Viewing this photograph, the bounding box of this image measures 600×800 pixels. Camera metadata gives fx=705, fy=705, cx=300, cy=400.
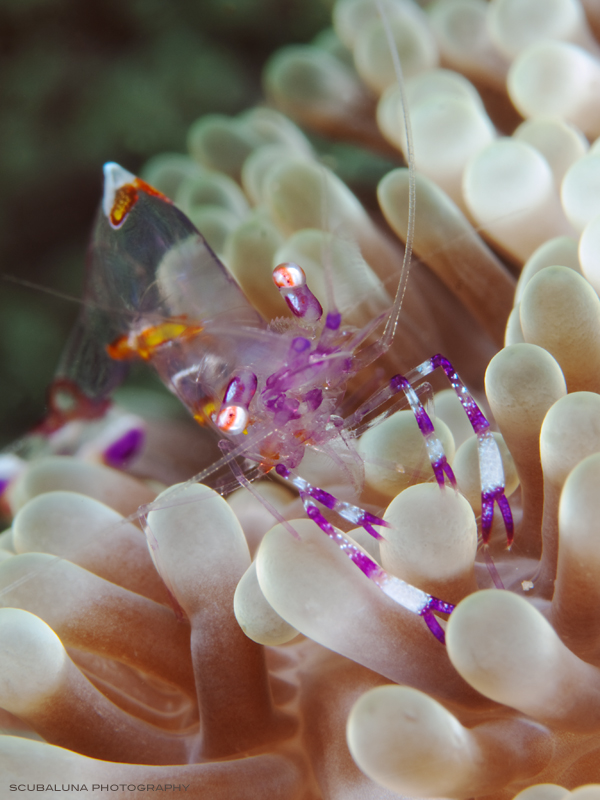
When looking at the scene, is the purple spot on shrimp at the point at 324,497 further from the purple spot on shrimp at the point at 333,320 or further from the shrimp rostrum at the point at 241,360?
the purple spot on shrimp at the point at 333,320

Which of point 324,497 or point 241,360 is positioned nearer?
point 324,497

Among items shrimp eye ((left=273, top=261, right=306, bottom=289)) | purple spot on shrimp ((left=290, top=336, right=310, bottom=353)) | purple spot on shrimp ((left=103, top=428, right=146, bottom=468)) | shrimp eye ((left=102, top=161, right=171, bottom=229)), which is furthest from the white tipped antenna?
purple spot on shrimp ((left=290, top=336, right=310, bottom=353))

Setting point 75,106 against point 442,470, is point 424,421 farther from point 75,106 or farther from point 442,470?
point 75,106

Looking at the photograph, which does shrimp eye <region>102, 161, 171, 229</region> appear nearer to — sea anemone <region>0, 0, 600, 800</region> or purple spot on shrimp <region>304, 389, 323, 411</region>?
sea anemone <region>0, 0, 600, 800</region>

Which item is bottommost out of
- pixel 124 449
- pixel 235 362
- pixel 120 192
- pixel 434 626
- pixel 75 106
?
pixel 124 449

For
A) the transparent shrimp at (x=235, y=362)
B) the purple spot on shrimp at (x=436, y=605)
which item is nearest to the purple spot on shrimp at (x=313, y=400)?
the transparent shrimp at (x=235, y=362)

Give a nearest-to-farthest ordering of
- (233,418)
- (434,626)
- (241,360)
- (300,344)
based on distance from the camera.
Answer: (434,626) < (233,418) < (300,344) < (241,360)

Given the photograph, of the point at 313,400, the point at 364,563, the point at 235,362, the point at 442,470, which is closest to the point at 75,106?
the point at 235,362
